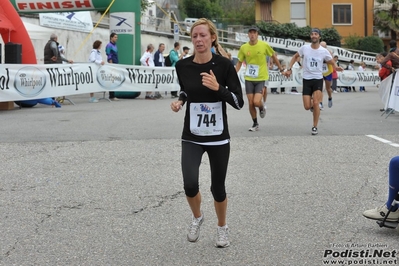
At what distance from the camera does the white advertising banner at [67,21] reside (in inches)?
1312

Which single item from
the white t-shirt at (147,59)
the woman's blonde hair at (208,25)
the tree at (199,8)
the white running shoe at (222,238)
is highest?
the tree at (199,8)

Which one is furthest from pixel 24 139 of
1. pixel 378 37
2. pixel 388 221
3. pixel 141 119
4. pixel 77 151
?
pixel 378 37

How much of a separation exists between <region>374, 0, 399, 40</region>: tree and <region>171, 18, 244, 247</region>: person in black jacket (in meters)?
62.3

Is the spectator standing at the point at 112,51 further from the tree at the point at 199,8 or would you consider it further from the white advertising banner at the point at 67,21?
the tree at the point at 199,8

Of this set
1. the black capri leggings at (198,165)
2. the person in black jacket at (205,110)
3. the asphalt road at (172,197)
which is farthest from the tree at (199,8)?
the black capri leggings at (198,165)

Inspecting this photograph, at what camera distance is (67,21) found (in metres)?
34.6

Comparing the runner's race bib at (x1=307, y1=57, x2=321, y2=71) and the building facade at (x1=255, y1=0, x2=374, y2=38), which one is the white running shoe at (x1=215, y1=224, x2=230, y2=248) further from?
the building facade at (x1=255, y1=0, x2=374, y2=38)

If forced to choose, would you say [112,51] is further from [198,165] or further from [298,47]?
[298,47]

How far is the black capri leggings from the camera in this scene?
17.2ft

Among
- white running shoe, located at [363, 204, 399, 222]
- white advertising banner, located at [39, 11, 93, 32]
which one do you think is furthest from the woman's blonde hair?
white advertising banner, located at [39, 11, 93, 32]

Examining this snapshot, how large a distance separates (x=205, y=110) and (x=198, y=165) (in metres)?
0.42

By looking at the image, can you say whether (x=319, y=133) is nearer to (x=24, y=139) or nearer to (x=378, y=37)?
(x=24, y=139)

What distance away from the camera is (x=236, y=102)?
5207mm

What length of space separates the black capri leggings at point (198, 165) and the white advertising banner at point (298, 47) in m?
50.7
